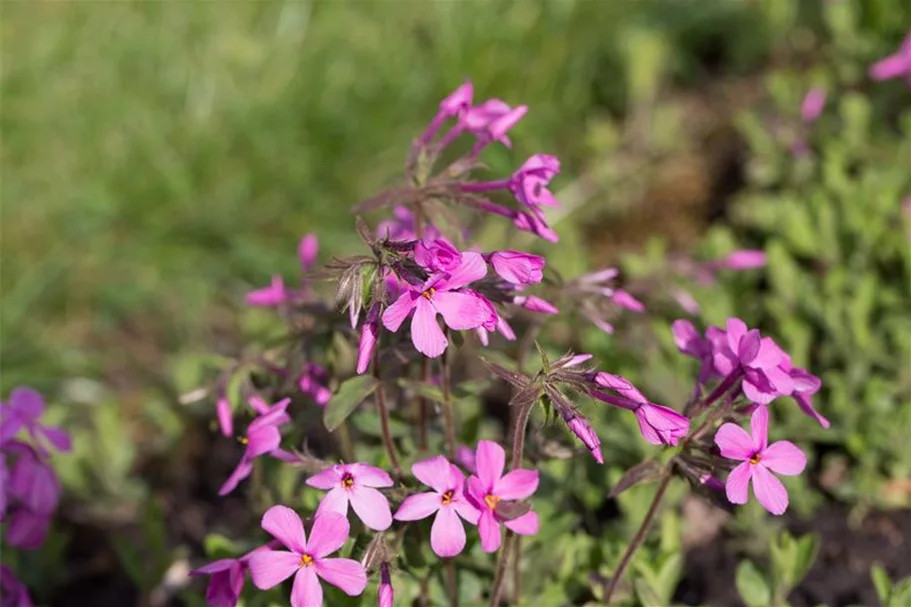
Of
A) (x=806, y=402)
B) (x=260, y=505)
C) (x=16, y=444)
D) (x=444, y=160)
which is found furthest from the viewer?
(x=444, y=160)

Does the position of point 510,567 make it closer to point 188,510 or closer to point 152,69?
point 188,510

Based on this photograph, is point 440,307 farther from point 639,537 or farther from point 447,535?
point 639,537

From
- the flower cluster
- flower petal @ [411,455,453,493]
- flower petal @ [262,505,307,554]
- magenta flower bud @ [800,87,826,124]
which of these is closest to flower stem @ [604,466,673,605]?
flower petal @ [411,455,453,493]

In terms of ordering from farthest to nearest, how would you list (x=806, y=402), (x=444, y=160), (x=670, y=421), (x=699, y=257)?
(x=444, y=160) < (x=699, y=257) < (x=806, y=402) < (x=670, y=421)

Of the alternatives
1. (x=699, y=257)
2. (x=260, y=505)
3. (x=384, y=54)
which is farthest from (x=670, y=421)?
(x=384, y=54)

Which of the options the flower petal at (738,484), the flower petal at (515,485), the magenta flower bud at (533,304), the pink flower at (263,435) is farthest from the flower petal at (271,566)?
the flower petal at (738,484)

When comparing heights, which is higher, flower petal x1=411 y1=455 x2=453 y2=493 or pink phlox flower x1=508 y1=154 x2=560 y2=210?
pink phlox flower x1=508 y1=154 x2=560 y2=210

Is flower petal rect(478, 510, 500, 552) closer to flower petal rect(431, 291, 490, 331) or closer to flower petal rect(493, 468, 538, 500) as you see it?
flower petal rect(493, 468, 538, 500)
